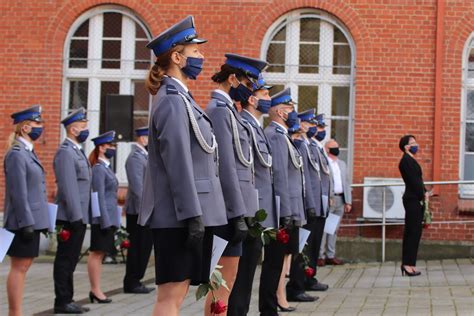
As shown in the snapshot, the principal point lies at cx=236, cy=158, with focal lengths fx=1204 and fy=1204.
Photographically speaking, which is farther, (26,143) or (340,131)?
(340,131)

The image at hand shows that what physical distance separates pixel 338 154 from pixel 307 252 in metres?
5.38

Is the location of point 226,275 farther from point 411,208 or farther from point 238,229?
point 411,208

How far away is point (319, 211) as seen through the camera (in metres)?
13.6

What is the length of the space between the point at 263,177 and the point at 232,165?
1516 mm

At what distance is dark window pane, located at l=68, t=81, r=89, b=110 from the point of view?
2086 cm

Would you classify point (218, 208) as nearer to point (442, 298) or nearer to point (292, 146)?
point (292, 146)

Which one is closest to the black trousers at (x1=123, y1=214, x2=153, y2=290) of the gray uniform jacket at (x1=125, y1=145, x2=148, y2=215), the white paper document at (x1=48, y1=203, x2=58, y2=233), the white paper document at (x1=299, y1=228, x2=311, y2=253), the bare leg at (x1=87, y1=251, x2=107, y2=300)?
the gray uniform jacket at (x1=125, y1=145, x2=148, y2=215)

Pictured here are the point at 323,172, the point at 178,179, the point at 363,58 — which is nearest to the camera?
the point at 178,179

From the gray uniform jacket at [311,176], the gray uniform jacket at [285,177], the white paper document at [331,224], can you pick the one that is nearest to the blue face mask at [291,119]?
the gray uniform jacket at [285,177]

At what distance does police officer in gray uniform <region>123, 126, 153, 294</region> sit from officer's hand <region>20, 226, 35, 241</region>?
395 cm

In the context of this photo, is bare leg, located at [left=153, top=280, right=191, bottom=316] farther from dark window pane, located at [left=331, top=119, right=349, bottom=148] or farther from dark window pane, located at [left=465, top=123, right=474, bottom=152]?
dark window pane, located at [left=465, top=123, right=474, bottom=152]

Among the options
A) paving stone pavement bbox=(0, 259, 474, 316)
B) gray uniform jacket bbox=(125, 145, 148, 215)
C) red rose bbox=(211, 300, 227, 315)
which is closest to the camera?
red rose bbox=(211, 300, 227, 315)

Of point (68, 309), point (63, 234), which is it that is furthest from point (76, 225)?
point (68, 309)

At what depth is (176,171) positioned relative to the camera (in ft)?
22.7
